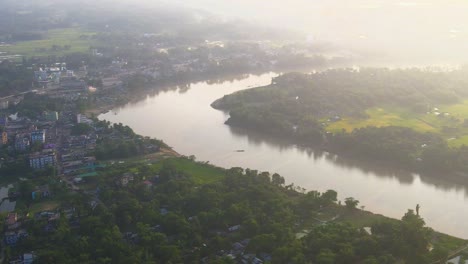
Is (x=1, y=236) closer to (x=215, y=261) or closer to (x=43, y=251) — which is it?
(x=43, y=251)

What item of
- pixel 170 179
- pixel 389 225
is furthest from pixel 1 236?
pixel 389 225

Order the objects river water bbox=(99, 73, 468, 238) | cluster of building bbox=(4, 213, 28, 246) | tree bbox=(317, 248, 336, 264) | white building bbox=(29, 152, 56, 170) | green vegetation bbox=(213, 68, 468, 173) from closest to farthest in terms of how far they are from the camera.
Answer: tree bbox=(317, 248, 336, 264) → cluster of building bbox=(4, 213, 28, 246) → river water bbox=(99, 73, 468, 238) → white building bbox=(29, 152, 56, 170) → green vegetation bbox=(213, 68, 468, 173)

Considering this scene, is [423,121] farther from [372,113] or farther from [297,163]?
[297,163]

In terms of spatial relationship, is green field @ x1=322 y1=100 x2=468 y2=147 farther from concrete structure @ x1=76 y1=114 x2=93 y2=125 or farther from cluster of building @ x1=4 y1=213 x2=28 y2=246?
cluster of building @ x1=4 y1=213 x2=28 y2=246

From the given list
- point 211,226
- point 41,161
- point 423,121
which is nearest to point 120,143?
point 41,161

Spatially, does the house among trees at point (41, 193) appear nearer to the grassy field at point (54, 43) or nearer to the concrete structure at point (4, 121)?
the concrete structure at point (4, 121)

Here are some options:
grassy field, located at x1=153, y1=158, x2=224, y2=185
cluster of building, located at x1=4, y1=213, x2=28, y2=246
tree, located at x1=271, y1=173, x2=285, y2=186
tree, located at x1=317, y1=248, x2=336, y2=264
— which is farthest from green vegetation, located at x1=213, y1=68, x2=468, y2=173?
cluster of building, located at x1=4, y1=213, x2=28, y2=246

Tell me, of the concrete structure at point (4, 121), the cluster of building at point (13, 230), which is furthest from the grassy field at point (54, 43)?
the cluster of building at point (13, 230)
